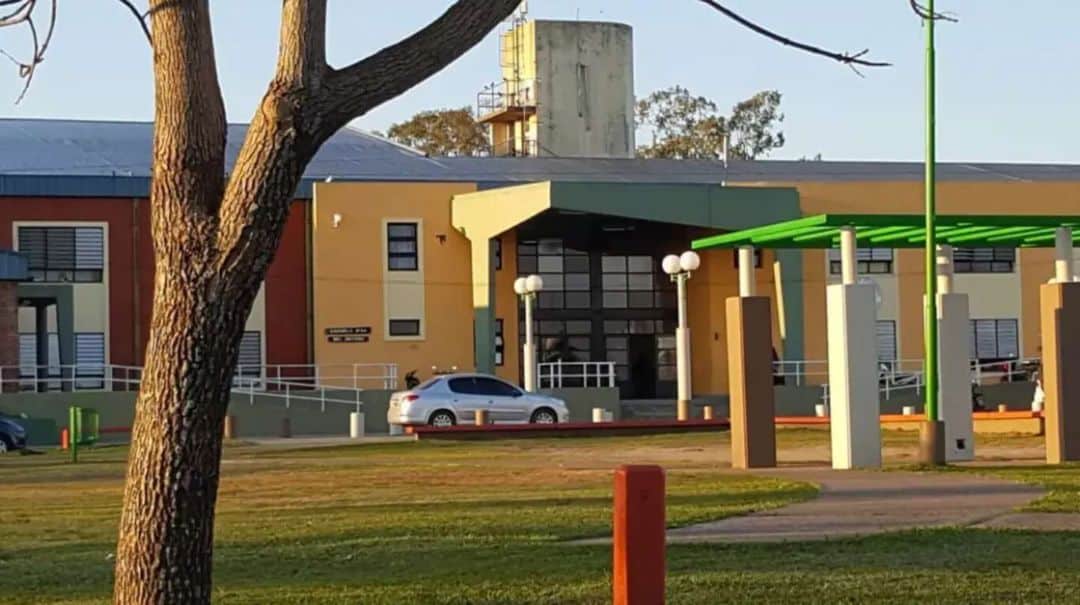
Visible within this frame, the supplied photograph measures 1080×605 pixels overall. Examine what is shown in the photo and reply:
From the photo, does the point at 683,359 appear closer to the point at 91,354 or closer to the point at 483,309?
the point at 483,309

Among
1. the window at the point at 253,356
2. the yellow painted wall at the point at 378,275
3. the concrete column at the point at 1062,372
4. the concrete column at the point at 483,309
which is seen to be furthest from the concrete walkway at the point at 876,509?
the window at the point at 253,356

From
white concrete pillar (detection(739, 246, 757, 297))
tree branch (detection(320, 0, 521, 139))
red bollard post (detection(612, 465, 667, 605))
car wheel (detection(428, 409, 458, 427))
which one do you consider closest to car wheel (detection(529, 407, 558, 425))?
car wheel (detection(428, 409, 458, 427))

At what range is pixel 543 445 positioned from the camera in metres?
33.7

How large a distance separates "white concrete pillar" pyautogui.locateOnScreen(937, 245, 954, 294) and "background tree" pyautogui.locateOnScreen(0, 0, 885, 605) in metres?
19.7

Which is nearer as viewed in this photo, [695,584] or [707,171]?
[695,584]

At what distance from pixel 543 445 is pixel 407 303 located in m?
19.6

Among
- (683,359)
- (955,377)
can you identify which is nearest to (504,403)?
(683,359)

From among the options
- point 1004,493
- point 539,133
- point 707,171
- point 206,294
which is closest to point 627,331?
point 707,171

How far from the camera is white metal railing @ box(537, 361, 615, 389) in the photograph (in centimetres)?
5150

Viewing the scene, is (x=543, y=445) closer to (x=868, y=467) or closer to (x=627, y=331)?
(x=868, y=467)

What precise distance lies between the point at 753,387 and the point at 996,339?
33.7 m

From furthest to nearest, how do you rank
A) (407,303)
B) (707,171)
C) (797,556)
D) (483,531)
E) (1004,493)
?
(707,171)
(407,303)
(1004,493)
(483,531)
(797,556)

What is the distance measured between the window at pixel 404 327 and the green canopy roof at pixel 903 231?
81.9 feet

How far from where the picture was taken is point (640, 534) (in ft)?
26.2
